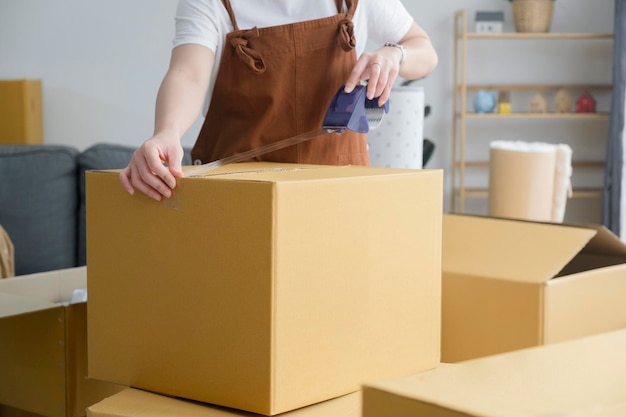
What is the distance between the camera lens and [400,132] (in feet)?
5.60

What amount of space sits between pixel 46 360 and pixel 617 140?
3989mm

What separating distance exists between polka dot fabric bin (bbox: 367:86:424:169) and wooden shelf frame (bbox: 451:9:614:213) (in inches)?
122

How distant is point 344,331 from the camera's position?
890 mm

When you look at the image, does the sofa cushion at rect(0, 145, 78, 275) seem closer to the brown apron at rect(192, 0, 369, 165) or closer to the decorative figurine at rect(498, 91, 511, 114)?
the brown apron at rect(192, 0, 369, 165)

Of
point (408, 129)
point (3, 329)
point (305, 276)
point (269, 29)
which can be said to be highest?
point (269, 29)

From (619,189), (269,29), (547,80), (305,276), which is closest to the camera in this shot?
(305,276)

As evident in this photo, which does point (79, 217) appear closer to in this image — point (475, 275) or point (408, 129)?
point (408, 129)

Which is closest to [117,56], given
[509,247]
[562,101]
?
[562,101]

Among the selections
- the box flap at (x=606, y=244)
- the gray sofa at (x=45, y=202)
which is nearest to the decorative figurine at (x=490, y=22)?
the gray sofa at (x=45, y=202)

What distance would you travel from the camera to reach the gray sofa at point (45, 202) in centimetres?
281

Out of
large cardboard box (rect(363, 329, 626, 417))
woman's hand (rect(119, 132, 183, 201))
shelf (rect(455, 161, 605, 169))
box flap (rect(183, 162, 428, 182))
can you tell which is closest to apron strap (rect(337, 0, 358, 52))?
box flap (rect(183, 162, 428, 182))

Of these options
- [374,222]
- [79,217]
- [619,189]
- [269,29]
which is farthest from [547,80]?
[374,222]

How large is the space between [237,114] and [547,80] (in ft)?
13.5

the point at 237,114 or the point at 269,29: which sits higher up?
the point at 269,29
